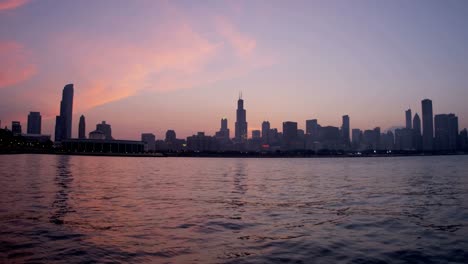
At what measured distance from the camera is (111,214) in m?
26.9

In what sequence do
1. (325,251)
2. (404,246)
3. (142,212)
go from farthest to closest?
(142,212) < (404,246) < (325,251)

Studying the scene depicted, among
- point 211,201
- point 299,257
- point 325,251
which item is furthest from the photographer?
point 211,201

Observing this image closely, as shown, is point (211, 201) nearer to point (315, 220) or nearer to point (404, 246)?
point (315, 220)

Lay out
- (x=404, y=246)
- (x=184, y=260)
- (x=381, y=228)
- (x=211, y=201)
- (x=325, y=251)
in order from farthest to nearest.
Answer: (x=211, y=201)
(x=381, y=228)
(x=404, y=246)
(x=325, y=251)
(x=184, y=260)

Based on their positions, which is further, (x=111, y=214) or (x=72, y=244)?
(x=111, y=214)

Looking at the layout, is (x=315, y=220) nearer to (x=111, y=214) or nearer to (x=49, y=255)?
(x=111, y=214)

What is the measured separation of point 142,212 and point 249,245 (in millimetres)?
12823

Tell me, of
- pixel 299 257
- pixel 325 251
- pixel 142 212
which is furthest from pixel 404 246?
pixel 142 212

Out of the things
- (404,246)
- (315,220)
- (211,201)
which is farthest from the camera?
(211,201)

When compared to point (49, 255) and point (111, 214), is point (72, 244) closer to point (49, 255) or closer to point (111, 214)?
point (49, 255)

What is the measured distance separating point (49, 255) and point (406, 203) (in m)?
33.2

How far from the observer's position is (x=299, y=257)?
54.1 ft

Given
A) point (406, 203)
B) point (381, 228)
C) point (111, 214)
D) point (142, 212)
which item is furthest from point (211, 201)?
point (406, 203)

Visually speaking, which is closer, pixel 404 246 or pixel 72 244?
pixel 72 244
